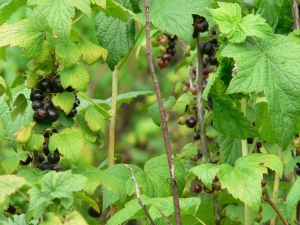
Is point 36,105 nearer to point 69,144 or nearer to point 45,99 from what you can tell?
point 45,99

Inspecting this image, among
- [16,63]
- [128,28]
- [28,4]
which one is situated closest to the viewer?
[28,4]

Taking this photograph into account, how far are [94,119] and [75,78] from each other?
15 centimetres

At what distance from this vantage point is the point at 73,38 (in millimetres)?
1905

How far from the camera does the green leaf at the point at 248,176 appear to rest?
1706 mm

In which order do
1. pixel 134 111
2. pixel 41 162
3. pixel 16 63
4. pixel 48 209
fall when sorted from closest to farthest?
pixel 48 209, pixel 41 162, pixel 16 63, pixel 134 111

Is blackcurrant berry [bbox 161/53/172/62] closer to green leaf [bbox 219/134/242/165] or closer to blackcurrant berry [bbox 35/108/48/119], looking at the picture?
green leaf [bbox 219/134/242/165]

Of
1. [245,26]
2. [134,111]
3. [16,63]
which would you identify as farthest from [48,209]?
[134,111]

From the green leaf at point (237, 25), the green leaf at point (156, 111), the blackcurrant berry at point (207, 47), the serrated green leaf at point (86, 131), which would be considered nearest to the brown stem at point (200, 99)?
the blackcurrant berry at point (207, 47)

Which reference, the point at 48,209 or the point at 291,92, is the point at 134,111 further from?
the point at 48,209

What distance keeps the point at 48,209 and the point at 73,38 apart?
70cm

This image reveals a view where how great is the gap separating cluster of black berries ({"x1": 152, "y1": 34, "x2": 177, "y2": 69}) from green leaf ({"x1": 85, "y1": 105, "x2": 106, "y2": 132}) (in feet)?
2.37

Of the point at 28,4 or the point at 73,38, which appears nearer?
the point at 28,4

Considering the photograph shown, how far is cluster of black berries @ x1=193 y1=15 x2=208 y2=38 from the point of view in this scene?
2160mm

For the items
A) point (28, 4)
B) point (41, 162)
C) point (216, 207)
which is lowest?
point (216, 207)
